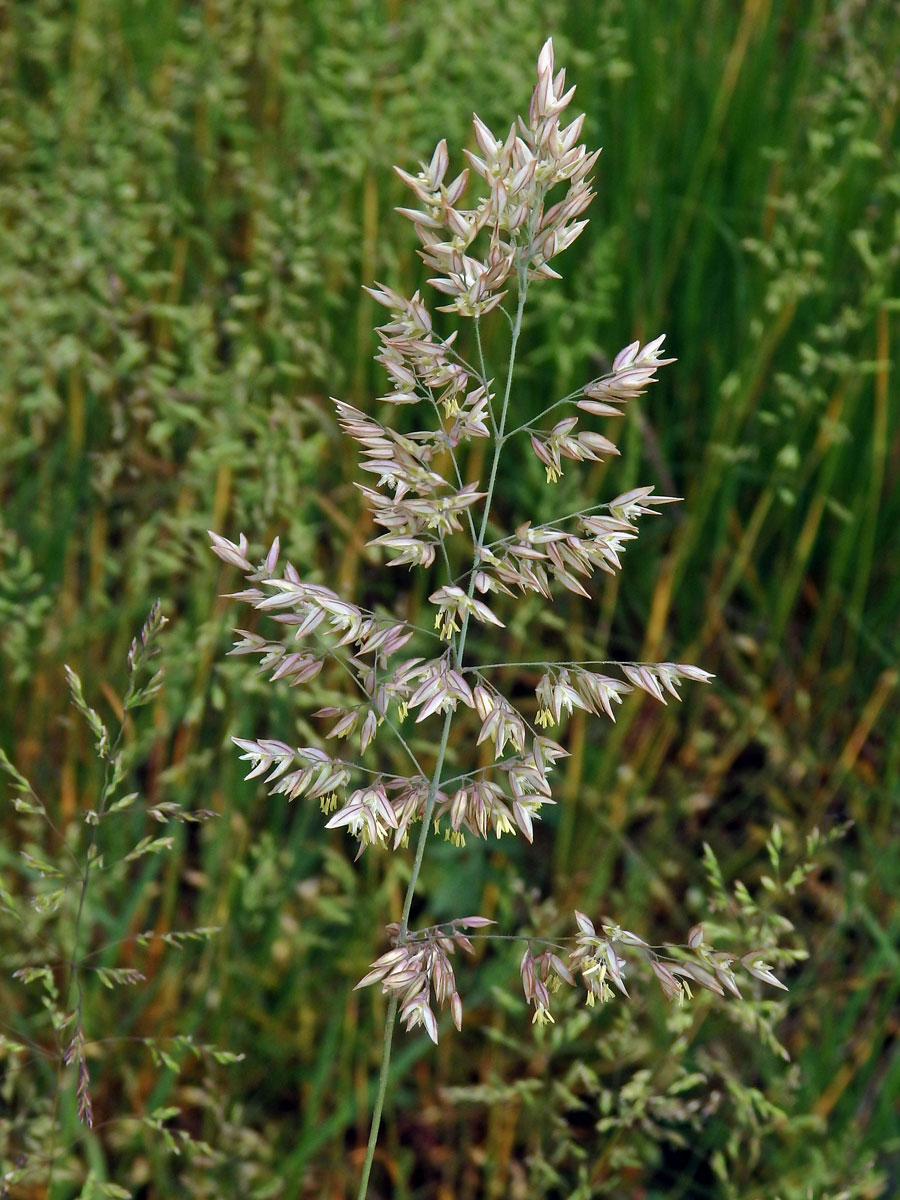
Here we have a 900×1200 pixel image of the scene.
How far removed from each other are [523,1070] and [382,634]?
1339 mm

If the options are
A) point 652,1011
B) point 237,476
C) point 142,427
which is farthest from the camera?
point 142,427

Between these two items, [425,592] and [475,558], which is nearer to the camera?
[475,558]

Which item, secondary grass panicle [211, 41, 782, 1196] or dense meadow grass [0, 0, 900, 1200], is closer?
secondary grass panicle [211, 41, 782, 1196]

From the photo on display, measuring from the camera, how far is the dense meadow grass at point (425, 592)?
1.86 m

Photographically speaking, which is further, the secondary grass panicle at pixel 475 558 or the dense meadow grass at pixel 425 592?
the dense meadow grass at pixel 425 592


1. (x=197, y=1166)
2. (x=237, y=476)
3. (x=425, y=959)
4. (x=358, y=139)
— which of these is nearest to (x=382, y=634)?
(x=425, y=959)

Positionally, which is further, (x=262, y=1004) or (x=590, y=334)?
(x=590, y=334)

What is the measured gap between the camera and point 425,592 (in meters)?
2.36

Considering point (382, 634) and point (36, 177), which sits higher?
point (36, 177)

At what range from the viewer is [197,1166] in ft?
5.79

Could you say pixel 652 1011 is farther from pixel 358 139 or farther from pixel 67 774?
pixel 358 139

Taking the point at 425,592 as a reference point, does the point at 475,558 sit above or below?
above

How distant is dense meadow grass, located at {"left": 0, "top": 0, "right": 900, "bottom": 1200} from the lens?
6.10 feet

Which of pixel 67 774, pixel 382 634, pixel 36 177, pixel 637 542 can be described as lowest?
pixel 67 774
